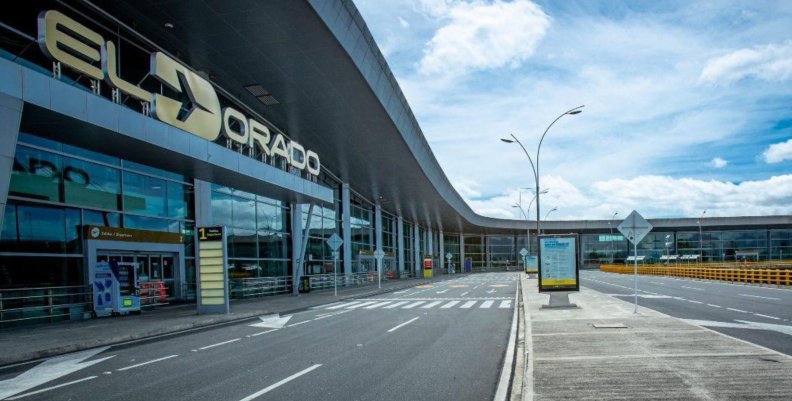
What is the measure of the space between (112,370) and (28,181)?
1018 cm

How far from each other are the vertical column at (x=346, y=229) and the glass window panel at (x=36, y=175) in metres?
27.6

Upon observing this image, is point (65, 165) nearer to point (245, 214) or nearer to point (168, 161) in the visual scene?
point (168, 161)

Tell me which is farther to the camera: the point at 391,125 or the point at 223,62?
the point at 391,125

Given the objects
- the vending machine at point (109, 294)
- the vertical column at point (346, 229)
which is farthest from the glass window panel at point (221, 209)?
the vertical column at point (346, 229)

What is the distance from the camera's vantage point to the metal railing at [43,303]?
53.3ft

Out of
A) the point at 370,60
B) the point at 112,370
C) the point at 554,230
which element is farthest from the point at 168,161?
the point at 554,230

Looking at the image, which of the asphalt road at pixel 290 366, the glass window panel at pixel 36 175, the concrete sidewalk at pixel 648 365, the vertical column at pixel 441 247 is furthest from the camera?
the vertical column at pixel 441 247

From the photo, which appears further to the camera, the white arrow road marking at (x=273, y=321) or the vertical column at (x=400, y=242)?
the vertical column at (x=400, y=242)

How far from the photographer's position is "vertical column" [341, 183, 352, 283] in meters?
45.0

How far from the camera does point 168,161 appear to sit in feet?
61.8

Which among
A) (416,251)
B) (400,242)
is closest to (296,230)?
(400,242)

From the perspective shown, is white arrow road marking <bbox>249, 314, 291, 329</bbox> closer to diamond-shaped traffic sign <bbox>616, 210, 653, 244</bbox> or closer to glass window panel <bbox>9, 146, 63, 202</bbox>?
glass window panel <bbox>9, 146, 63, 202</bbox>

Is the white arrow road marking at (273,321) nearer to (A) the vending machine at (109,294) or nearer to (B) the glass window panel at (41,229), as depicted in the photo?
(A) the vending machine at (109,294)

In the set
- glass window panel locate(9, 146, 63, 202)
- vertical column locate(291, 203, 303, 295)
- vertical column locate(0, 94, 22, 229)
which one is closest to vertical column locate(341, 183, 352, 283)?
vertical column locate(291, 203, 303, 295)
